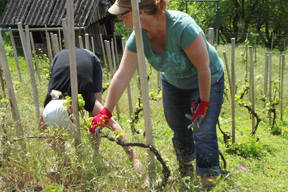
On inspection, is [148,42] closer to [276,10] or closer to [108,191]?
[108,191]

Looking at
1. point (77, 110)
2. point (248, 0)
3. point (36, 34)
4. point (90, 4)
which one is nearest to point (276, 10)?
point (248, 0)

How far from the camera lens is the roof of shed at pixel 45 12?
9593 millimetres

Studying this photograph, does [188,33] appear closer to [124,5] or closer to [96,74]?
[124,5]

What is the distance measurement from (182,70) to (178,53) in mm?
156

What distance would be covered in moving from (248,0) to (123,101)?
53.5 feet

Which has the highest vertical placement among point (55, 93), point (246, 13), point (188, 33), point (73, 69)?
point (246, 13)

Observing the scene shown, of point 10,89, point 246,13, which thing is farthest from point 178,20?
point 246,13

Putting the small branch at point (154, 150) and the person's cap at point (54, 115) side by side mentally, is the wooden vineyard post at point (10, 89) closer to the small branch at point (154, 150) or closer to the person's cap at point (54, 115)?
the person's cap at point (54, 115)

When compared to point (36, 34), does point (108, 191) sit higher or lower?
lower

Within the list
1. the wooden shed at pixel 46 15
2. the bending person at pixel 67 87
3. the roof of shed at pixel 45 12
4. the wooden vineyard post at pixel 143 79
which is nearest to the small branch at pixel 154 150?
the wooden vineyard post at pixel 143 79

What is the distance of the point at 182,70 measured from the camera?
5.93 feet

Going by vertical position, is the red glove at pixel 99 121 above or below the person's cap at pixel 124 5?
below

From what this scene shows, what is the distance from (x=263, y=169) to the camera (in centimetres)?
278

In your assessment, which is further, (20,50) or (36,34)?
(36,34)
